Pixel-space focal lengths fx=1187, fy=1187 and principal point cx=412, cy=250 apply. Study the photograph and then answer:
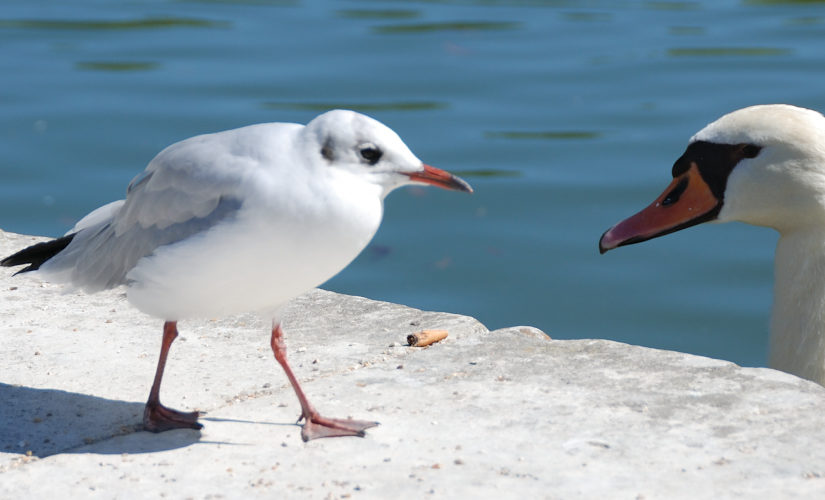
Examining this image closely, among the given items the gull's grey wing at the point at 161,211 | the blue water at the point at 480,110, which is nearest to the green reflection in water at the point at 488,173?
the blue water at the point at 480,110

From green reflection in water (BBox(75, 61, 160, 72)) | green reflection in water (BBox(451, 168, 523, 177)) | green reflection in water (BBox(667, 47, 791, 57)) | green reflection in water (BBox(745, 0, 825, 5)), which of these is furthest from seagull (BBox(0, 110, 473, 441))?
green reflection in water (BBox(745, 0, 825, 5))

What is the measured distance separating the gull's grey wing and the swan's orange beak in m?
1.93

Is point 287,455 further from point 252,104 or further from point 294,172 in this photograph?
point 252,104

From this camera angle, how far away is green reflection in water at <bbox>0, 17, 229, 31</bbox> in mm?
12656

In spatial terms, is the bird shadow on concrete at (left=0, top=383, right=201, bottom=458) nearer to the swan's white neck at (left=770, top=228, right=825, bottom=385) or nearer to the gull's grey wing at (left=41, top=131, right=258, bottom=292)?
the gull's grey wing at (left=41, top=131, right=258, bottom=292)

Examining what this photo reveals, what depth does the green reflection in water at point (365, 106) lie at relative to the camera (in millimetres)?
9926

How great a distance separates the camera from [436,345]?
14.9ft

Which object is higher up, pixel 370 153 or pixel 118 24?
pixel 370 153

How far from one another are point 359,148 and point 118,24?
390 inches

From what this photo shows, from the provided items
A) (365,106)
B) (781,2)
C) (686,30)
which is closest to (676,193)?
(365,106)

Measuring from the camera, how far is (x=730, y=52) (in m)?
11.1

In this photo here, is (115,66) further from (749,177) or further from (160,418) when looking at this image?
(160,418)

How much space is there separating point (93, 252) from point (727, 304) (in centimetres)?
448

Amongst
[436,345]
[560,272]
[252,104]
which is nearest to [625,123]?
[560,272]
